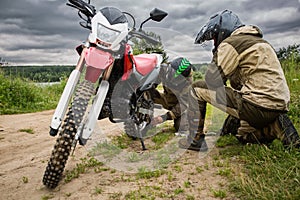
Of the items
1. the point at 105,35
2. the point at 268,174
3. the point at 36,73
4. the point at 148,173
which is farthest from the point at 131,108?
the point at 36,73

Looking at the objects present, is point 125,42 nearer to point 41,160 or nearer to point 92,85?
point 92,85

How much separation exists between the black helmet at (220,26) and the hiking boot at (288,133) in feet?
3.42

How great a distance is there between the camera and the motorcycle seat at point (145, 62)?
346 centimetres

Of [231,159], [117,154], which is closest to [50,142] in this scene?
[117,154]

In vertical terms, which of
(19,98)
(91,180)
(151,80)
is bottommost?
(19,98)

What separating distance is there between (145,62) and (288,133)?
69.3 inches

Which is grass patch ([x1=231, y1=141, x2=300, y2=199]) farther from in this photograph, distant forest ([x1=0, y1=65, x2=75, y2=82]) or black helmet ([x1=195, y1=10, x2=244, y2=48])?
distant forest ([x1=0, y1=65, x2=75, y2=82])

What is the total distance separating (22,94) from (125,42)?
5.54 metres

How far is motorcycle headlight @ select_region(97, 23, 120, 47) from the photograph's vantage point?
8.82 feet

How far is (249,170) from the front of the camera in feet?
8.66

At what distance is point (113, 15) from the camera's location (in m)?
2.80

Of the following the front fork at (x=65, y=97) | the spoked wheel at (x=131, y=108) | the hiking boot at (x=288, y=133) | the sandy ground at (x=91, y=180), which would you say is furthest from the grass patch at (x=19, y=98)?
the hiking boot at (x=288, y=133)

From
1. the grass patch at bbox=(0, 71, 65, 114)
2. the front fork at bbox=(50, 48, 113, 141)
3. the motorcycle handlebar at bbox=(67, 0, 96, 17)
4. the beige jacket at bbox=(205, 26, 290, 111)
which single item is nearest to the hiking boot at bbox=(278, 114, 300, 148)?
the beige jacket at bbox=(205, 26, 290, 111)

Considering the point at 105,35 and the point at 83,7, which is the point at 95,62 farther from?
the point at 83,7
